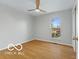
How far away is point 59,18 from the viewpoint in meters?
4.62

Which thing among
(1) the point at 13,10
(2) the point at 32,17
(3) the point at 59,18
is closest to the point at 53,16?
(3) the point at 59,18

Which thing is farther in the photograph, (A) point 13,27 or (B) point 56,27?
(B) point 56,27

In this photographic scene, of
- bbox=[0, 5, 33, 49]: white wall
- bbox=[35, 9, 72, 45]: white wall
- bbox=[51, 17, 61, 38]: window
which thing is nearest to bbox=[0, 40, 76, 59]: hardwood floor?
bbox=[0, 5, 33, 49]: white wall

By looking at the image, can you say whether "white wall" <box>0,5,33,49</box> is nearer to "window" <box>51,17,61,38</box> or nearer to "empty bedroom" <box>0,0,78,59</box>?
"empty bedroom" <box>0,0,78,59</box>

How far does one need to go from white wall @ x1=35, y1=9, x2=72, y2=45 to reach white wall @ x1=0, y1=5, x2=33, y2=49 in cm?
78

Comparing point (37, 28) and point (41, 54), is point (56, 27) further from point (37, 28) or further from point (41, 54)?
point (41, 54)

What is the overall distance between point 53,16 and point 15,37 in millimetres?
2685

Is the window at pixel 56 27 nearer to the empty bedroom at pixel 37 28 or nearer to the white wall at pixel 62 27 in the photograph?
the empty bedroom at pixel 37 28

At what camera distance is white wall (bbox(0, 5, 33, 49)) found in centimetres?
353

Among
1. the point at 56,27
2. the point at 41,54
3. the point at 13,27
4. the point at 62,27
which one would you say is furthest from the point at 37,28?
the point at 41,54

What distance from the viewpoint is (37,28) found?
5.72 m

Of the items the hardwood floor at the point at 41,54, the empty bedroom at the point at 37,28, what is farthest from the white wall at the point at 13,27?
the hardwood floor at the point at 41,54

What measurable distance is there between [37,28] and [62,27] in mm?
1959

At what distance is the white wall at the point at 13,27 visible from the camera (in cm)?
353
